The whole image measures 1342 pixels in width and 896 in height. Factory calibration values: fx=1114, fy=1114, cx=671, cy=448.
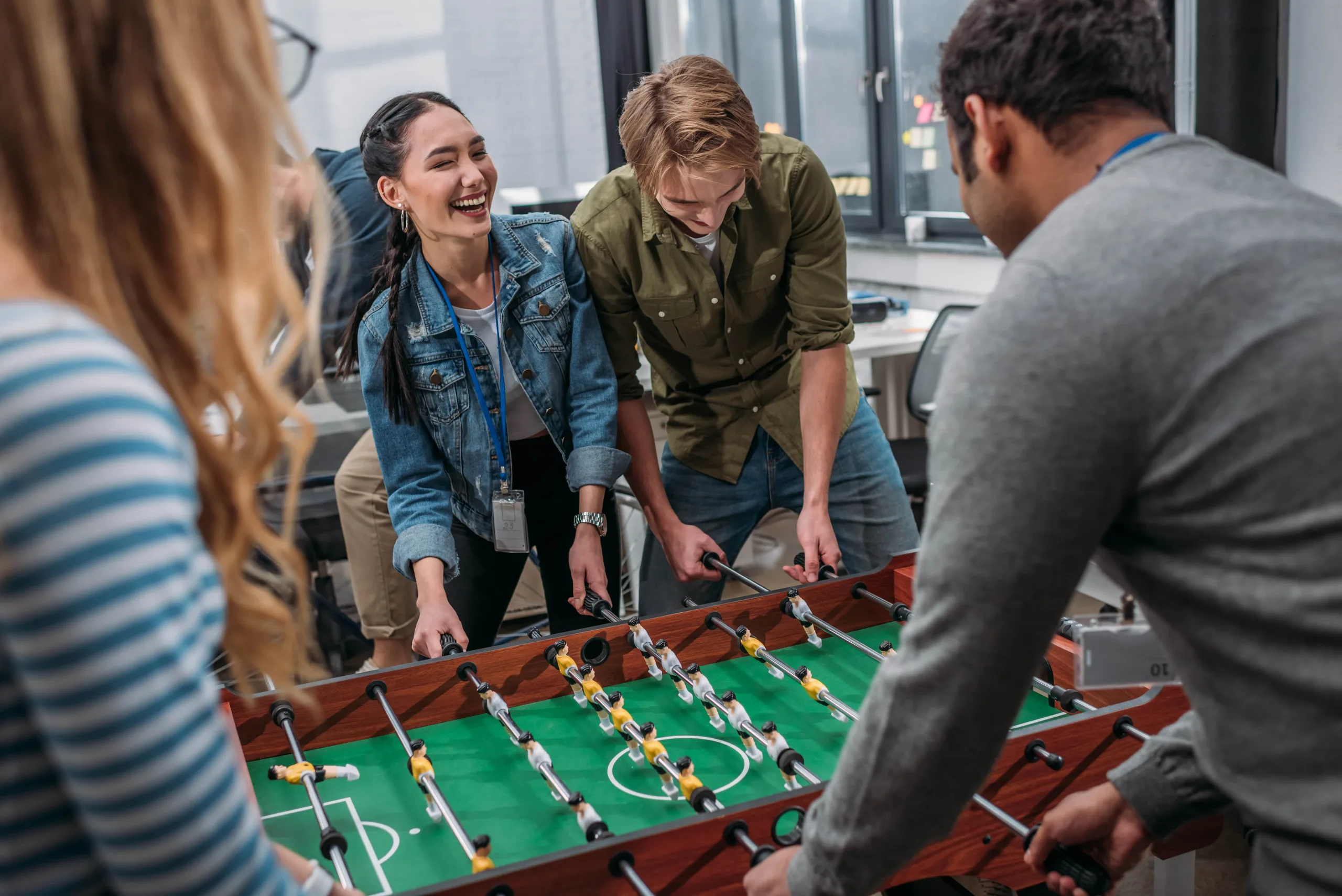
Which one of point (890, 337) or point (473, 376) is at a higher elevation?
point (473, 376)

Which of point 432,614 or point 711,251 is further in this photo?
point 711,251

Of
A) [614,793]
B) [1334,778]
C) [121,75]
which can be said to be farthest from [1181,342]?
[614,793]

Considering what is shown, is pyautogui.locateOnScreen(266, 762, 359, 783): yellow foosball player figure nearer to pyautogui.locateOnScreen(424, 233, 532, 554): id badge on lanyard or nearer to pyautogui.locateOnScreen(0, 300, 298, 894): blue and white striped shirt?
pyautogui.locateOnScreen(424, 233, 532, 554): id badge on lanyard

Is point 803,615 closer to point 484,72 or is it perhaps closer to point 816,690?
point 816,690

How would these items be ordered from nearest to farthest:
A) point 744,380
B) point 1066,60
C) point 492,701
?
point 1066,60, point 492,701, point 744,380

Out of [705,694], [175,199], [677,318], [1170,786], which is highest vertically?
[175,199]

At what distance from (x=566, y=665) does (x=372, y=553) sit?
1.67 meters

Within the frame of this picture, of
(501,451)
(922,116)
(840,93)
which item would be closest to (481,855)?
→ (501,451)

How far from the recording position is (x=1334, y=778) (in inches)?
33.4

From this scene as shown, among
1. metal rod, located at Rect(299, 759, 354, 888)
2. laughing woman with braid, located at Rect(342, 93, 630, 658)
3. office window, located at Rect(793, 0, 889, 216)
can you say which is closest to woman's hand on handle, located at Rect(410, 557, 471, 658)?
laughing woman with braid, located at Rect(342, 93, 630, 658)

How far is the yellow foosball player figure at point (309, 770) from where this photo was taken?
1.52 m

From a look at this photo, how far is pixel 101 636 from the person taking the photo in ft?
1.86

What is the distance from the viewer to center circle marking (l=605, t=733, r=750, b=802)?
149 centimetres

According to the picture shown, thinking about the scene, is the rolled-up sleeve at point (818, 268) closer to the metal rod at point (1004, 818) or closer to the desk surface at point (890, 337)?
the metal rod at point (1004, 818)
